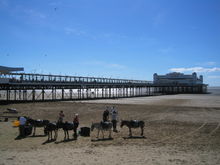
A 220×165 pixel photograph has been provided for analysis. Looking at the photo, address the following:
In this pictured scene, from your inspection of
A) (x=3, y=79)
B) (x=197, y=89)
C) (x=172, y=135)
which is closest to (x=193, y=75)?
(x=197, y=89)

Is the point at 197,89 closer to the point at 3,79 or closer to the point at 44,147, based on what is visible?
the point at 3,79

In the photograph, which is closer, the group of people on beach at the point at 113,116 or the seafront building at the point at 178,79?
the group of people on beach at the point at 113,116

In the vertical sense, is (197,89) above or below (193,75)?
below

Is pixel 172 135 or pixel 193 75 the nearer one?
pixel 172 135

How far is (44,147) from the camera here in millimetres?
9969

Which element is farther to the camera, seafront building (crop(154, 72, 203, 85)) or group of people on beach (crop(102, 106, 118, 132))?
seafront building (crop(154, 72, 203, 85))

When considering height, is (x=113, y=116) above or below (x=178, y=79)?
below

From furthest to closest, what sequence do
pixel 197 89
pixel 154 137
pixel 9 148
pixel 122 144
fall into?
pixel 197 89 → pixel 154 137 → pixel 122 144 → pixel 9 148

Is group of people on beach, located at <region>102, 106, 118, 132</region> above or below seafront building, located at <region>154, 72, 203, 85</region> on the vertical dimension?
below

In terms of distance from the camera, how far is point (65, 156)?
28.0 ft

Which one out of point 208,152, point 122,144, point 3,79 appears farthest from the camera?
point 3,79

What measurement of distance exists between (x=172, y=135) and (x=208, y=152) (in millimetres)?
3523

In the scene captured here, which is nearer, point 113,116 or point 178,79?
point 113,116

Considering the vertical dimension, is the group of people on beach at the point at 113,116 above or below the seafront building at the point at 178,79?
below
